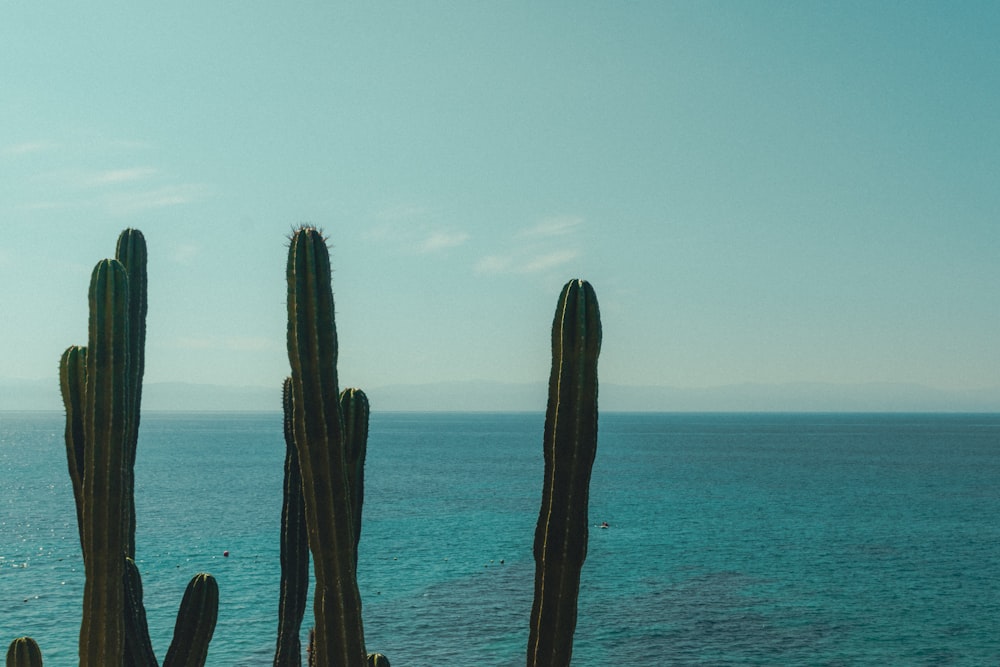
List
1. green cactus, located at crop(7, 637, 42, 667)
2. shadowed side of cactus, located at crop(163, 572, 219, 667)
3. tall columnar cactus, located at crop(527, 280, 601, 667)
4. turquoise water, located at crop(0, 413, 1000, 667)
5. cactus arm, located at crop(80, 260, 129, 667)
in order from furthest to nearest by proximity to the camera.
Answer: turquoise water, located at crop(0, 413, 1000, 667) < green cactus, located at crop(7, 637, 42, 667) < shadowed side of cactus, located at crop(163, 572, 219, 667) < cactus arm, located at crop(80, 260, 129, 667) < tall columnar cactus, located at crop(527, 280, 601, 667)

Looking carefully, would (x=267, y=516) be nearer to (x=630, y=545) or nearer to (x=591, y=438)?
(x=630, y=545)

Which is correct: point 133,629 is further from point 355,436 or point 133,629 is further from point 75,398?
point 355,436

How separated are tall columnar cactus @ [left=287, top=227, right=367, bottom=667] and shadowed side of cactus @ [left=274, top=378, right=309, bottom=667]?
279 cm

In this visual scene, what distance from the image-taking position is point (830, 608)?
161 feet

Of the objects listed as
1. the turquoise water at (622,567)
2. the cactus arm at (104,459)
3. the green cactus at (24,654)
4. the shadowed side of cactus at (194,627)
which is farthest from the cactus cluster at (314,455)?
the turquoise water at (622,567)

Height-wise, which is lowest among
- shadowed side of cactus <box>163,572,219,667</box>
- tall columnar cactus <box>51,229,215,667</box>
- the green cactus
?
the green cactus

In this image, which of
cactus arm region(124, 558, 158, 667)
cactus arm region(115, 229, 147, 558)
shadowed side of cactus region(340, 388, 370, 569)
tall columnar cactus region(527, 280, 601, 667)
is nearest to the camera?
tall columnar cactus region(527, 280, 601, 667)

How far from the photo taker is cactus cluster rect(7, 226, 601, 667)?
8.16 m

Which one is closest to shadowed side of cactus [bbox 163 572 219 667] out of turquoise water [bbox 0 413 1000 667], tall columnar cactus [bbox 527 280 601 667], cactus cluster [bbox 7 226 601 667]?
cactus cluster [bbox 7 226 601 667]

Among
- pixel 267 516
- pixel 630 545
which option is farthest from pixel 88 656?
pixel 267 516

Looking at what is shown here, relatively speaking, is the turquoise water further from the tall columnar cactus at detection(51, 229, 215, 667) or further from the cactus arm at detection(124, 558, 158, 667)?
the tall columnar cactus at detection(51, 229, 215, 667)

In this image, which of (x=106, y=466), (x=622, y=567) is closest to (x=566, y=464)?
(x=106, y=466)

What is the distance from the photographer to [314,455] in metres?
8.16

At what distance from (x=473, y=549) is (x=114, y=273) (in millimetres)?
59120
